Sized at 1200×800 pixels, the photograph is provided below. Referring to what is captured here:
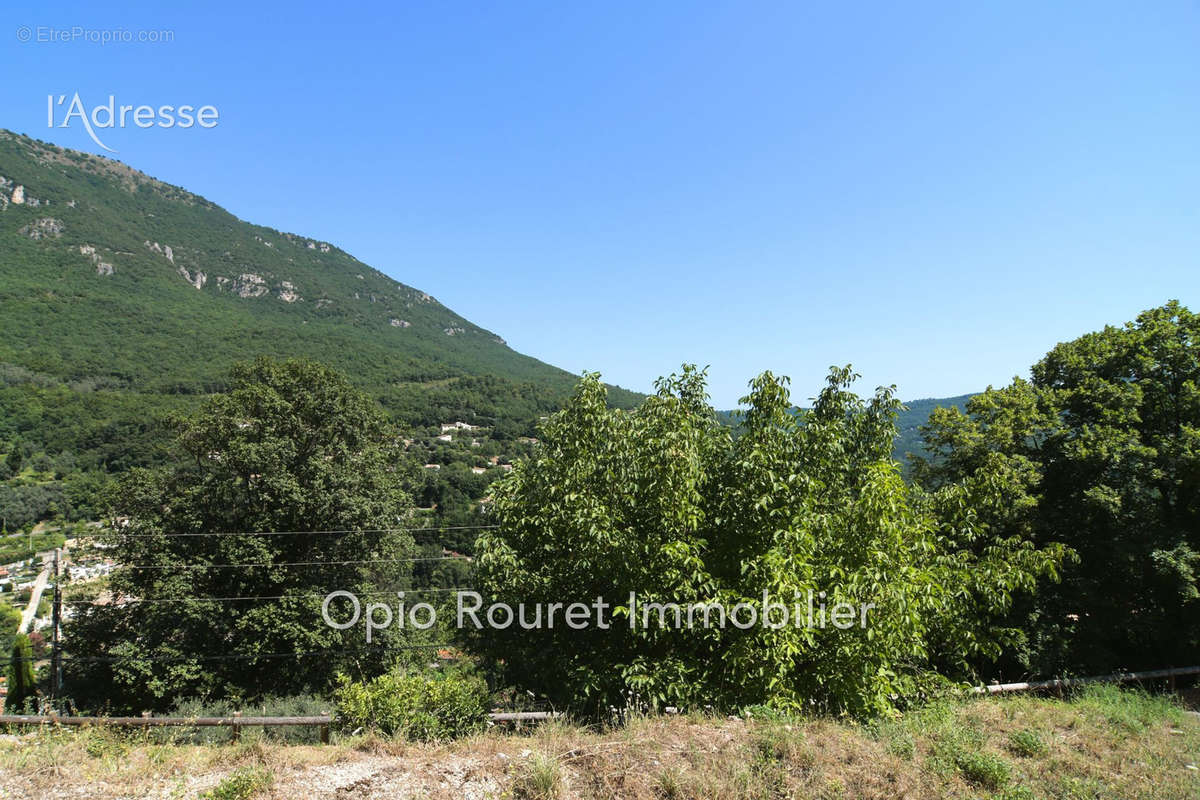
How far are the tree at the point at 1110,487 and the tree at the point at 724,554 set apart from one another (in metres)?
5.54

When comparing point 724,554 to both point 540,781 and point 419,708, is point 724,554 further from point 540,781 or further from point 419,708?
point 419,708

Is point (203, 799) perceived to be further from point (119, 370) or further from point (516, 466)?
point (119, 370)

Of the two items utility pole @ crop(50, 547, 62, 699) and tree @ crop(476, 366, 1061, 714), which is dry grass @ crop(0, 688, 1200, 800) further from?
utility pole @ crop(50, 547, 62, 699)

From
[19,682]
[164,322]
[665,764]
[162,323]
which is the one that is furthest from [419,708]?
[164,322]

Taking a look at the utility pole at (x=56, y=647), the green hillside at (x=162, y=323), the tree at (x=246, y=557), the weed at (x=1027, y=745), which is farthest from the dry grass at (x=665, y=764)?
the green hillside at (x=162, y=323)

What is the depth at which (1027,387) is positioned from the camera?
13820 millimetres

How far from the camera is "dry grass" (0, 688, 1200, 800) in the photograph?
439 centimetres

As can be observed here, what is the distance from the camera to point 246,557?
47.8 feet

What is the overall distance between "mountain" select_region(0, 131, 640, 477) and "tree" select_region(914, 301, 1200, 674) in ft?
156

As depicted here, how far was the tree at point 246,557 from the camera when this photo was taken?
1401cm

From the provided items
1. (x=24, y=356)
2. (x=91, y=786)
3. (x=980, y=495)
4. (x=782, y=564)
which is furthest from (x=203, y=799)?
(x=24, y=356)

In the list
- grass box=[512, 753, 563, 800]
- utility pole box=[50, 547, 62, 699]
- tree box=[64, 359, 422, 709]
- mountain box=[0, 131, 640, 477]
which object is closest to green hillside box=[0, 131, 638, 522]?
mountain box=[0, 131, 640, 477]

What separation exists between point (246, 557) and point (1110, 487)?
21.0 metres

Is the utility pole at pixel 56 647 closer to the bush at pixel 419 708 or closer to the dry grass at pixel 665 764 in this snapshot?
the dry grass at pixel 665 764
